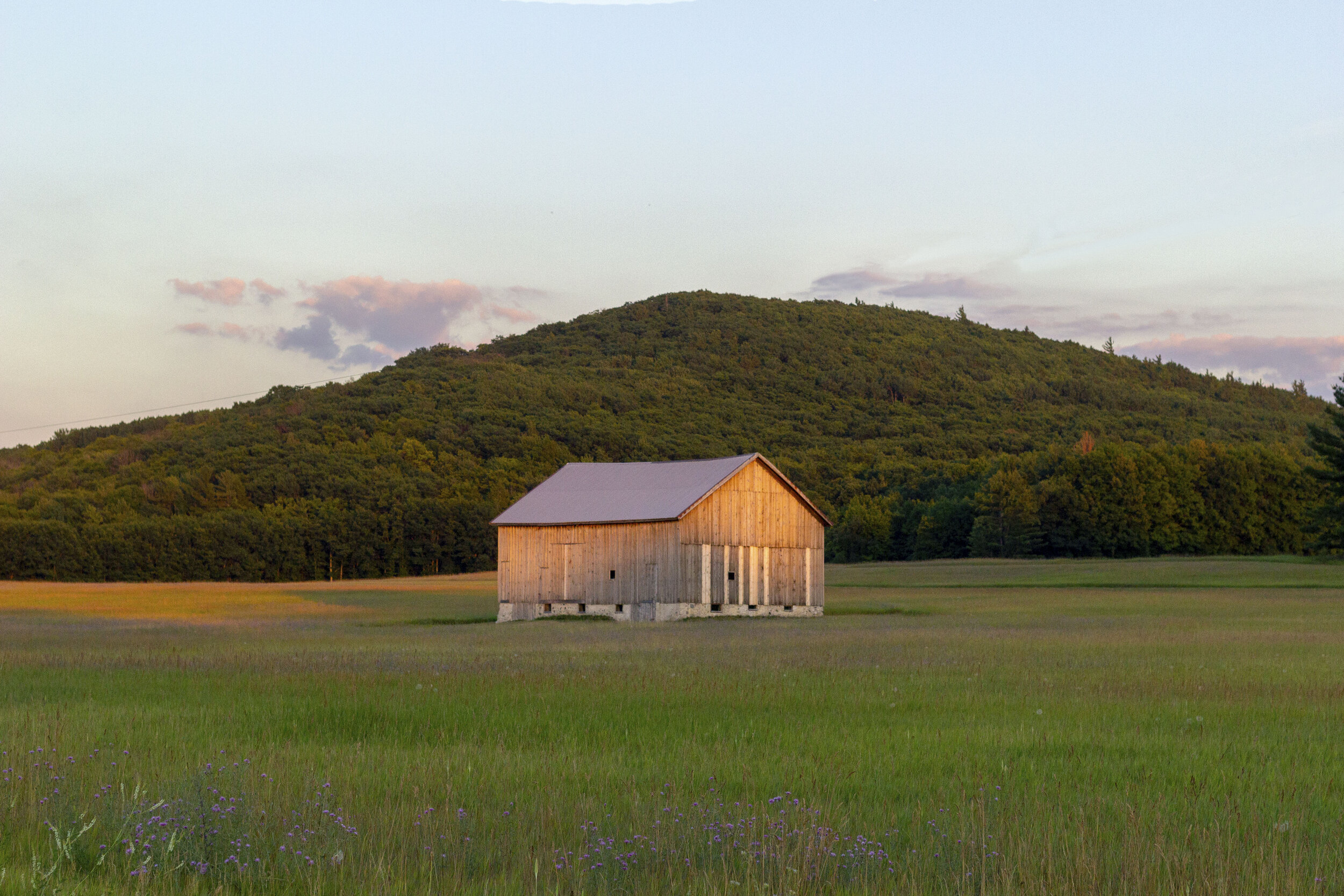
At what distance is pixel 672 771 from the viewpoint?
35.0 feet

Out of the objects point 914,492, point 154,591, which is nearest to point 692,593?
point 154,591

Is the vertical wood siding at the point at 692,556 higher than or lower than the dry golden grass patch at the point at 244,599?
higher

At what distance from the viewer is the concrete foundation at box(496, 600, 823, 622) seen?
5069 cm

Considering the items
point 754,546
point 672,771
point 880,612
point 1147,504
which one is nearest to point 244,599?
point 754,546

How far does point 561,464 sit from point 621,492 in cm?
7112

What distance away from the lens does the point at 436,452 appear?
125 metres

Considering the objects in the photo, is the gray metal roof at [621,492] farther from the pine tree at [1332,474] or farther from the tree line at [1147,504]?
the tree line at [1147,504]

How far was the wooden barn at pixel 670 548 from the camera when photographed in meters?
51.3

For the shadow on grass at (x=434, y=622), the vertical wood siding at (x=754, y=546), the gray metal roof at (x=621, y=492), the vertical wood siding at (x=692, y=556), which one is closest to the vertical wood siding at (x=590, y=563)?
the vertical wood siding at (x=692, y=556)

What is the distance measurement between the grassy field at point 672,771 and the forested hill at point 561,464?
268 feet

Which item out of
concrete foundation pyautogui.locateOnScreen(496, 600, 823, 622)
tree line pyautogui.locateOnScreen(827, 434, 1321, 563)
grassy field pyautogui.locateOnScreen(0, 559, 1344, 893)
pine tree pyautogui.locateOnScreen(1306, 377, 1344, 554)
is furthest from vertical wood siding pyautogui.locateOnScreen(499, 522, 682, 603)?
tree line pyautogui.locateOnScreen(827, 434, 1321, 563)

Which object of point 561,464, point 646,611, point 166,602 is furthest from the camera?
point 561,464

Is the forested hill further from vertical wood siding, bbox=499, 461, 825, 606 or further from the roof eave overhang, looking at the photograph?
vertical wood siding, bbox=499, 461, 825, 606

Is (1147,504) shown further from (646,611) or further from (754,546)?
(646,611)
